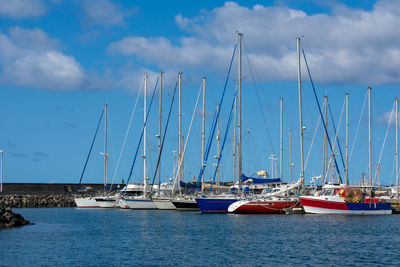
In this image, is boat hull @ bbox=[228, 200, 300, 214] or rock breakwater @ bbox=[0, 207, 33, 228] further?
boat hull @ bbox=[228, 200, 300, 214]

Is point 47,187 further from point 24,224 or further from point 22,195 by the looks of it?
point 24,224

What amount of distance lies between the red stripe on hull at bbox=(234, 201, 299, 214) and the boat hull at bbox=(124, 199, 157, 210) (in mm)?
15692

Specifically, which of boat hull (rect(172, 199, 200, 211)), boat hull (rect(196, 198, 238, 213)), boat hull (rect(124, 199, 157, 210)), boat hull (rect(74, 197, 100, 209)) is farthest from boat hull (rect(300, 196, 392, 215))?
boat hull (rect(74, 197, 100, 209))

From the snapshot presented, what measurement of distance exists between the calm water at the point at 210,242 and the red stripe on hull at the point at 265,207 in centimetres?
171

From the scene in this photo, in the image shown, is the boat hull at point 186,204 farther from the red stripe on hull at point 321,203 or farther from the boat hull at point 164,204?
the red stripe on hull at point 321,203

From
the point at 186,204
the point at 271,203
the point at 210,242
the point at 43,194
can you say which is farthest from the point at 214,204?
the point at 43,194

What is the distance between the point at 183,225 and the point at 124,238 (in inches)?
347

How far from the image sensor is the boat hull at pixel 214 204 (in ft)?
194

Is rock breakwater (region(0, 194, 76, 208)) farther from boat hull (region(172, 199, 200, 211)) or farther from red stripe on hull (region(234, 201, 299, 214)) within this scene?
red stripe on hull (region(234, 201, 299, 214))

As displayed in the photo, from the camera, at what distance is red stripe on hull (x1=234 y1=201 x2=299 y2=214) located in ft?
187

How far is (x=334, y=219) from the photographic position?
175 feet

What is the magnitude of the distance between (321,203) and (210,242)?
2044cm

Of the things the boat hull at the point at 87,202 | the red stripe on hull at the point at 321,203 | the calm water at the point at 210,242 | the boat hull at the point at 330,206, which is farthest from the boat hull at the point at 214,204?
the boat hull at the point at 87,202

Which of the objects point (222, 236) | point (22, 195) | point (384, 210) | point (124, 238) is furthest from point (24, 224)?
point (22, 195)
